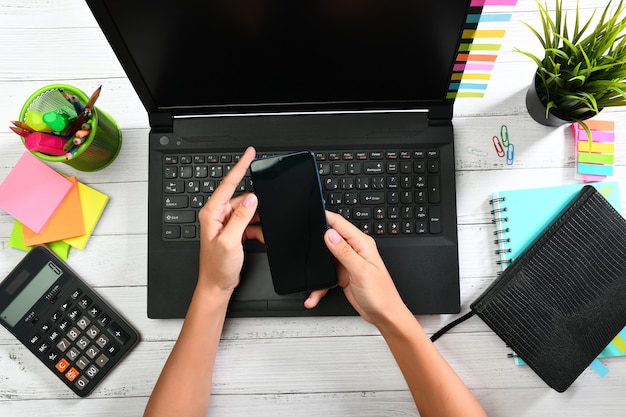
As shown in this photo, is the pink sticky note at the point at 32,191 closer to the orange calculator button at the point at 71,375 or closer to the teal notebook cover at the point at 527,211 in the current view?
the orange calculator button at the point at 71,375

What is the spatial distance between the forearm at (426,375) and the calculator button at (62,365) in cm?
52

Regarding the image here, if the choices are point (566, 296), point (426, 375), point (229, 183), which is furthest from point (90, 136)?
point (566, 296)

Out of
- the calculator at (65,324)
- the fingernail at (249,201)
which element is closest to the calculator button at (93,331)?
the calculator at (65,324)

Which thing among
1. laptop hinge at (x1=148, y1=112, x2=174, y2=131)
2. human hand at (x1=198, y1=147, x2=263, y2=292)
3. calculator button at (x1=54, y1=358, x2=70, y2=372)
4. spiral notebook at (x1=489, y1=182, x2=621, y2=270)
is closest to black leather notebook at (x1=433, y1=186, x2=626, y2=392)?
spiral notebook at (x1=489, y1=182, x2=621, y2=270)

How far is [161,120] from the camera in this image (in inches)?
28.4

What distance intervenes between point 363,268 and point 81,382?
0.50 meters

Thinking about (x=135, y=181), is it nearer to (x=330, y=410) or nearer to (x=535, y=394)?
(x=330, y=410)

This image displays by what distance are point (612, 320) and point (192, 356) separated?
0.64 m

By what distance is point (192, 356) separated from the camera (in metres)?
0.67

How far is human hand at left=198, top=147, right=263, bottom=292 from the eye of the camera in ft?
2.08

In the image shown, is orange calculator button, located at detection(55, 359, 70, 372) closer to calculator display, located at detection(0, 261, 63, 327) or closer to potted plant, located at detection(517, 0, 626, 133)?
calculator display, located at detection(0, 261, 63, 327)

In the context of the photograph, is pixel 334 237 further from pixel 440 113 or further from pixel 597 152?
pixel 597 152

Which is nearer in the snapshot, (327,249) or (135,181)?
(327,249)

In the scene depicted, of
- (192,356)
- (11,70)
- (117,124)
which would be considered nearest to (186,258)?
(192,356)
